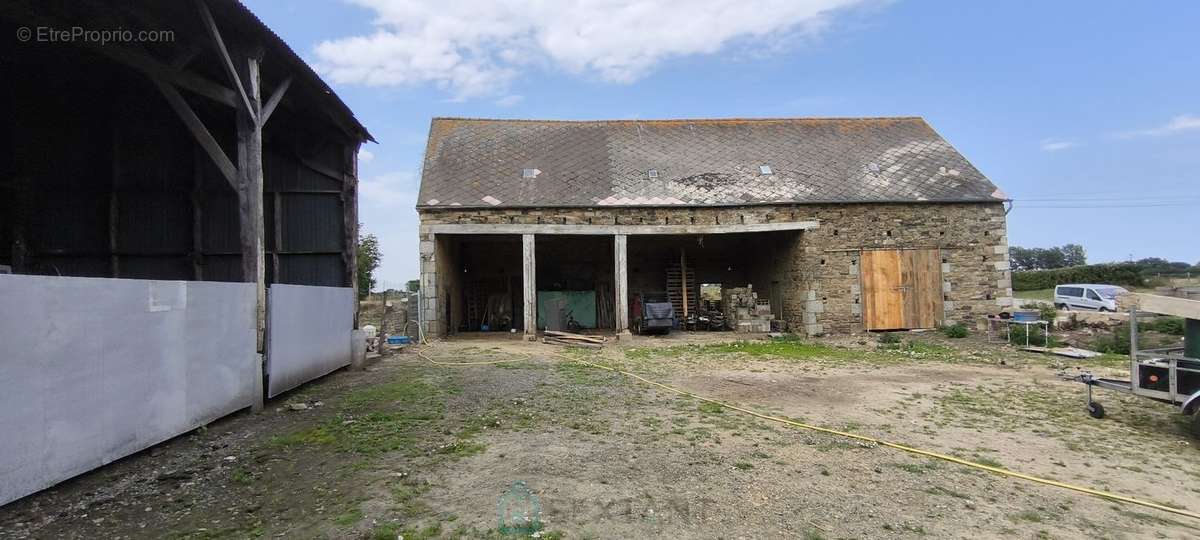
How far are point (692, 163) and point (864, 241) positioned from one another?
16.8 ft

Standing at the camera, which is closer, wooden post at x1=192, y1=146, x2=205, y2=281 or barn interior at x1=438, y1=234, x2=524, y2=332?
wooden post at x1=192, y1=146, x2=205, y2=281

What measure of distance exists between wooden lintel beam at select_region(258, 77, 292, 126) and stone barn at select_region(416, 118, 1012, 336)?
6395 millimetres

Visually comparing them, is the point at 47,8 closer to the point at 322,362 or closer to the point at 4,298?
the point at 4,298

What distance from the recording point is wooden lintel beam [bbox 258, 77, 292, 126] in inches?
276

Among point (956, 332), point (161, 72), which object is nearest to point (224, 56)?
point (161, 72)

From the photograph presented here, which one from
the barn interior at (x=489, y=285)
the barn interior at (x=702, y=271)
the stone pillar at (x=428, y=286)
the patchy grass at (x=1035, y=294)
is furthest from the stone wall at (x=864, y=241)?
the patchy grass at (x=1035, y=294)

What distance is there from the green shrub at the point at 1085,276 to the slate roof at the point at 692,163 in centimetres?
1663

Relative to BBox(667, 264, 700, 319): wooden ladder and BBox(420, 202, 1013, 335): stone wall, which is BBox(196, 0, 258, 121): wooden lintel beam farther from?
BBox(667, 264, 700, 319): wooden ladder

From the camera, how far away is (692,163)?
16.3 metres

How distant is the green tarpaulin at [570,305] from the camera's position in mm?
17281

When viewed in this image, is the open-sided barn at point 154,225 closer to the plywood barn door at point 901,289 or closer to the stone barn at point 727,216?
the stone barn at point 727,216

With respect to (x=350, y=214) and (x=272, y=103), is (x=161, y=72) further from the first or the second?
(x=350, y=214)
